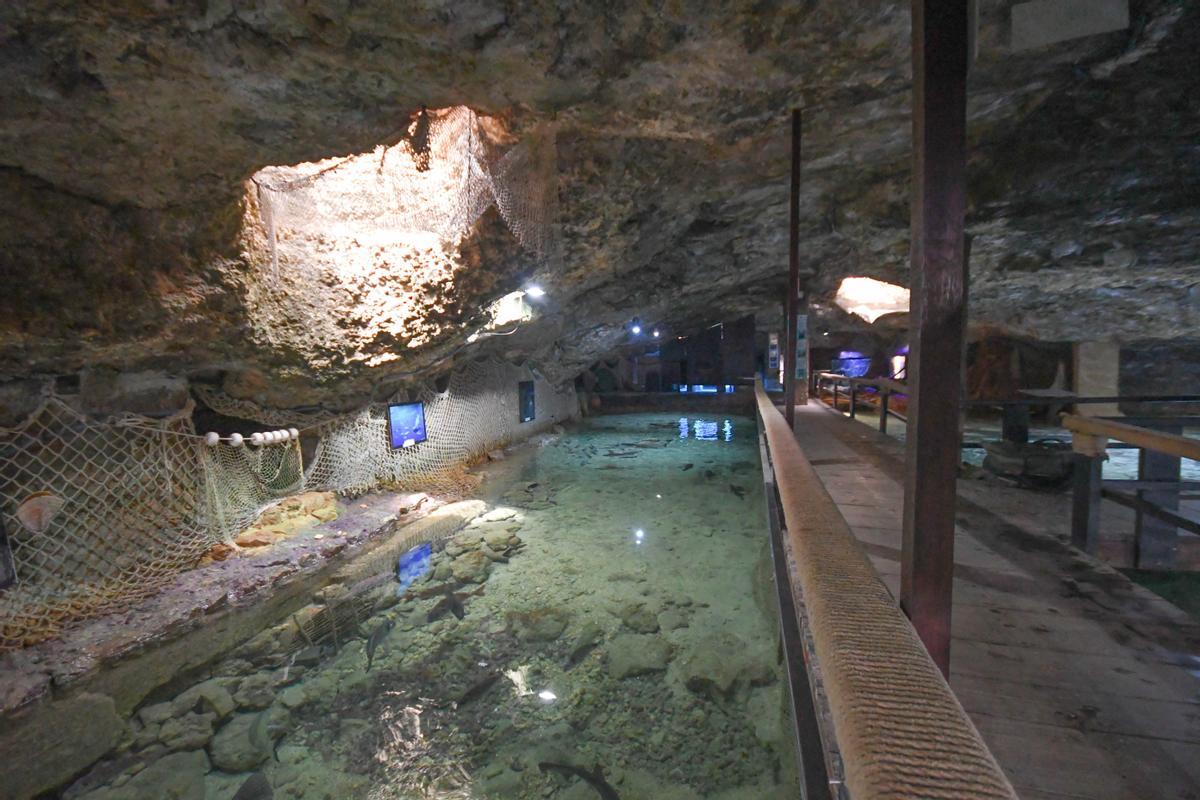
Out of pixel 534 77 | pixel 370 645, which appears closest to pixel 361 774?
pixel 370 645

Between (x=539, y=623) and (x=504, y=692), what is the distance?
834 mm

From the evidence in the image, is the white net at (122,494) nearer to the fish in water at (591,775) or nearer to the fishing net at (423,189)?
the fishing net at (423,189)

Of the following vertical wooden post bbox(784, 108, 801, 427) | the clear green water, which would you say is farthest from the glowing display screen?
vertical wooden post bbox(784, 108, 801, 427)

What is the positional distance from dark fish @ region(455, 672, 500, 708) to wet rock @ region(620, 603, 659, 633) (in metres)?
1.27

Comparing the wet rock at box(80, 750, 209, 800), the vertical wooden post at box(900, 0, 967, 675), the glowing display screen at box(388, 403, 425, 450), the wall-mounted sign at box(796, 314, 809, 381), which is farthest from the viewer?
the glowing display screen at box(388, 403, 425, 450)

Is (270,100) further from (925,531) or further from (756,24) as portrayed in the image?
(925,531)

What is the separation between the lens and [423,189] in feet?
17.5

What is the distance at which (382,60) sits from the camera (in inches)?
114

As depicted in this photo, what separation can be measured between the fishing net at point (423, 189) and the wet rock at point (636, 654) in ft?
14.9

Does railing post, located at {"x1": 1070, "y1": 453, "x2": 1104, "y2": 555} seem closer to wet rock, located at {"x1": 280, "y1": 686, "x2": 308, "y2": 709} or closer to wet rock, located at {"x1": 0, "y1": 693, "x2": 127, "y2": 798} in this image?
wet rock, located at {"x1": 280, "y1": 686, "x2": 308, "y2": 709}

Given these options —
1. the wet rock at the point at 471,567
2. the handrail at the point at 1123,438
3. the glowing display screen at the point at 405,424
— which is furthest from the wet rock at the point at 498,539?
the handrail at the point at 1123,438

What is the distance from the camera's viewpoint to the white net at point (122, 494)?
372 cm

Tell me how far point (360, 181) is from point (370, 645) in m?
4.90

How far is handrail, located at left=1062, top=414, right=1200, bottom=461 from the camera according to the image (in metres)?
2.35
